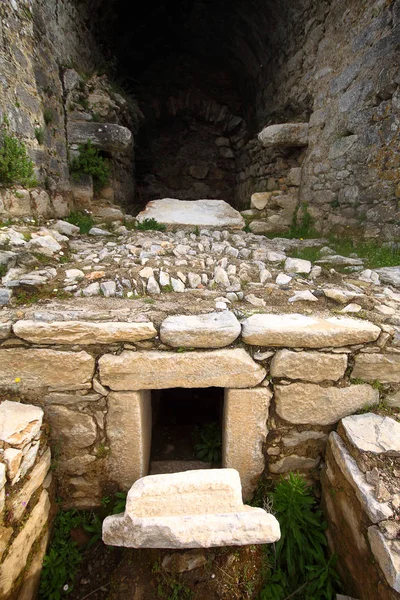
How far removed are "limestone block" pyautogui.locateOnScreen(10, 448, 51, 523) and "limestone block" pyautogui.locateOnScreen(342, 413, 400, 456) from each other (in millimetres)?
1866

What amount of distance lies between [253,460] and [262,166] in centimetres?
478

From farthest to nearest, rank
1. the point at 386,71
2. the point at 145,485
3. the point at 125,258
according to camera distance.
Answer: the point at 386,71 < the point at 125,258 < the point at 145,485

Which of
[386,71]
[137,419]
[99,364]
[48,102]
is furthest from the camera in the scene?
[48,102]

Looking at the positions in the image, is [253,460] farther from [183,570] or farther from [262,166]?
[262,166]

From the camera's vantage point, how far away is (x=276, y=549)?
6.54ft

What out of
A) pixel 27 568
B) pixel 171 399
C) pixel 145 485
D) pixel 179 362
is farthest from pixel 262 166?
pixel 27 568

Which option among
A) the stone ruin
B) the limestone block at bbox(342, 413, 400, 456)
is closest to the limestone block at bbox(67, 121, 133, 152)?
the stone ruin

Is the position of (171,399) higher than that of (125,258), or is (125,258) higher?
(125,258)

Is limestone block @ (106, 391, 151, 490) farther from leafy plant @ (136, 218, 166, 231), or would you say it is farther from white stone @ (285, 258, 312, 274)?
leafy plant @ (136, 218, 166, 231)

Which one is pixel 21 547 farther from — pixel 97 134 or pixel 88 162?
pixel 97 134

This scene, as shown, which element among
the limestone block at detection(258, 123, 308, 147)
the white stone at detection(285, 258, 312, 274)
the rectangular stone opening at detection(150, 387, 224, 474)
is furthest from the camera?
the limestone block at detection(258, 123, 308, 147)

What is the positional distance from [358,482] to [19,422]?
74.8 inches

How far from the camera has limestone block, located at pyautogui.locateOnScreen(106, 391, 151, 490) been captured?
6.72ft

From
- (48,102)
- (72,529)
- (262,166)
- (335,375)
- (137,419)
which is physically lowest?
(72,529)
